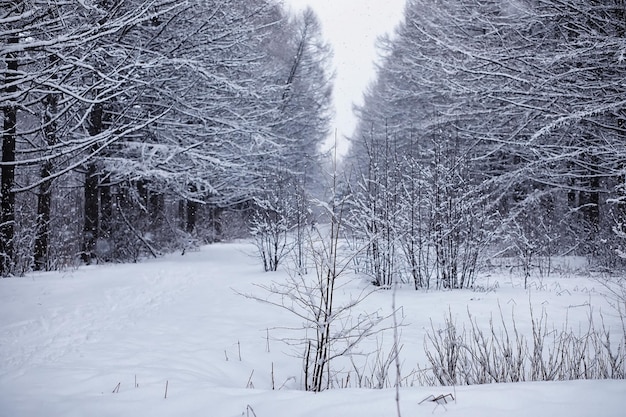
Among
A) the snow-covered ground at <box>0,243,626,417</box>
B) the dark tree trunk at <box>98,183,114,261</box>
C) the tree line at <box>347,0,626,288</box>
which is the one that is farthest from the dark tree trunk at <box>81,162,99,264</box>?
the tree line at <box>347,0,626,288</box>

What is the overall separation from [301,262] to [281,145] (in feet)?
12.0

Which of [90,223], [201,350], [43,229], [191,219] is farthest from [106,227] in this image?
[201,350]

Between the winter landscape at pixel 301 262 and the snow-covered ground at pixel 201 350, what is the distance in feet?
0.07

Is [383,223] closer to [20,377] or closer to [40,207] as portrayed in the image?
[20,377]

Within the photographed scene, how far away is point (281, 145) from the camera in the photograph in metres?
9.98

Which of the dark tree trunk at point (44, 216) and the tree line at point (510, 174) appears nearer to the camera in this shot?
the tree line at point (510, 174)

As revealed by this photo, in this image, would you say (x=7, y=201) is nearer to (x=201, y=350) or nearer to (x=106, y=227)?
(x=106, y=227)

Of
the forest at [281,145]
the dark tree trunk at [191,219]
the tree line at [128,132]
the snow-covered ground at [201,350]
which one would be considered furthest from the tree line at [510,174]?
the dark tree trunk at [191,219]

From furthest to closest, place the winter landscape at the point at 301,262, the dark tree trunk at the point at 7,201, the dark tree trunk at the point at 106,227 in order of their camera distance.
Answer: the dark tree trunk at the point at 106,227 < the dark tree trunk at the point at 7,201 < the winter landscape at the point at 301,262

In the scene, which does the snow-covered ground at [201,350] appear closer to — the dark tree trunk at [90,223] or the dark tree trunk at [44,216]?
the dark tree trunk at [44,216]

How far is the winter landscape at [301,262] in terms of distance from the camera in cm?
232

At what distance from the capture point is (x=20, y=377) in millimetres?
2463

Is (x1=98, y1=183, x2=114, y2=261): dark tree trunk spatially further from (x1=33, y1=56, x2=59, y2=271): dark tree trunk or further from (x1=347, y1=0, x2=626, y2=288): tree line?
Answer: (x1=347, y1=0, x2=626, y2=288): tree line

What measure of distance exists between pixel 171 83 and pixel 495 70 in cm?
701
